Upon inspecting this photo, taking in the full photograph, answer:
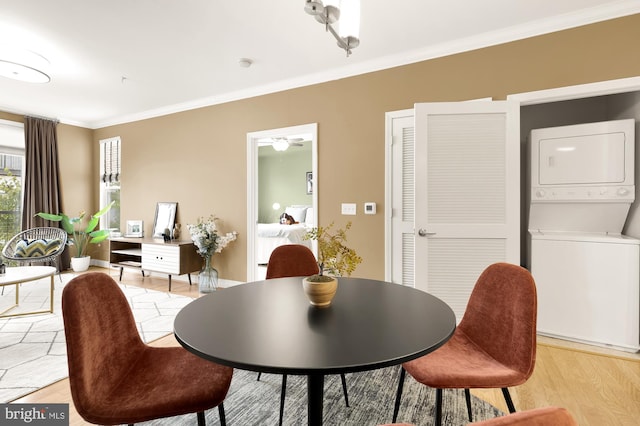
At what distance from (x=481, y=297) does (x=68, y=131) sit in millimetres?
6874

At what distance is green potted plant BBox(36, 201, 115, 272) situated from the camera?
17.7ft

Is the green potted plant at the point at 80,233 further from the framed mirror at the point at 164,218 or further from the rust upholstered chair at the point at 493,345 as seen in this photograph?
the rust upholstered chair at the point at 493,345

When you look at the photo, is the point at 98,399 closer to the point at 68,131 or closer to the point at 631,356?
the point at 631,356

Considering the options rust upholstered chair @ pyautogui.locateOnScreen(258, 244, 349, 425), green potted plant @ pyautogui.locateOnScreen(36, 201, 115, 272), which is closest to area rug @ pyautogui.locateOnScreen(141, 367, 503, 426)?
rust upholstered chair @ pyautogui.locateOnScreen(258, 244, 349, 425)

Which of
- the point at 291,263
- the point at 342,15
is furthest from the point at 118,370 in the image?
the point at 342,15

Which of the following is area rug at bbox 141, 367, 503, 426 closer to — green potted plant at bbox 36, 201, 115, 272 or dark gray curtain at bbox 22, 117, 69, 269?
green potted plant at bbox 36, 201, 115, 272

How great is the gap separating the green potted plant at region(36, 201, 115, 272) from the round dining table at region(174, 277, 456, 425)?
5.10m

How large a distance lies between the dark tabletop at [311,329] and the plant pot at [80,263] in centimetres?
536

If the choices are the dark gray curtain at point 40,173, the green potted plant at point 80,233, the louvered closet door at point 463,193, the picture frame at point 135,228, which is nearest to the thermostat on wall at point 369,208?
the louvered closet door at point 463,193

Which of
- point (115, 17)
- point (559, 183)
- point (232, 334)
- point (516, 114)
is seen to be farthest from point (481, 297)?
point (115, 17)

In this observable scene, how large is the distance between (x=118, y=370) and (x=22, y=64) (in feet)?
12.0

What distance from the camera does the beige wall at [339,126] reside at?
266 centimetres

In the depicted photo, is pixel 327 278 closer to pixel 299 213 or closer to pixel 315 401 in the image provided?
pixel 315 401

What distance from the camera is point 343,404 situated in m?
1.89
